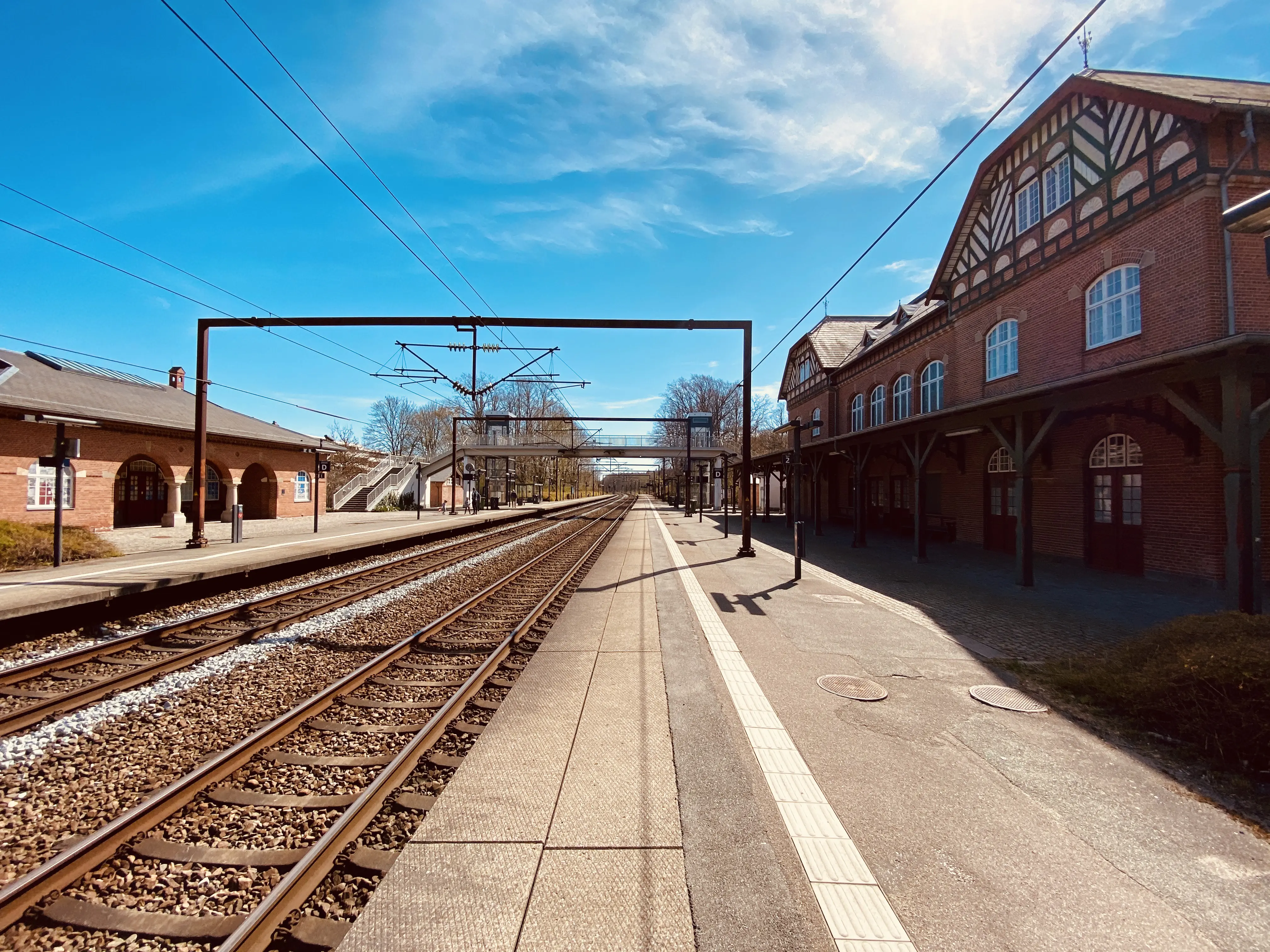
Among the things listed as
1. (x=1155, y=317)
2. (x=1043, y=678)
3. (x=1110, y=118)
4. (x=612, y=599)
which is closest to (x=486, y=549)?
(x=612, y=599)

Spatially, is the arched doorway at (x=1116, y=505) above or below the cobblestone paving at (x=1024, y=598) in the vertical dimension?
above

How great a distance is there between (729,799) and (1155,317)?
13.6m

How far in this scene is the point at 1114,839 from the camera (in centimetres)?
307

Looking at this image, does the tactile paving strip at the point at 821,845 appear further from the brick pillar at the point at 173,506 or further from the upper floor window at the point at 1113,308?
the brick pillar at the point at 173,506

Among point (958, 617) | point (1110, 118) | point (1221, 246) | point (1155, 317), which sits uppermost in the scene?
point (1110, 118)

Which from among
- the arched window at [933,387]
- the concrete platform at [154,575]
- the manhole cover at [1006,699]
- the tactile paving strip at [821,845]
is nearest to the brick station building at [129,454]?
the concrete platform at [154,575]

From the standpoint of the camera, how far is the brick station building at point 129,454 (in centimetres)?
1719

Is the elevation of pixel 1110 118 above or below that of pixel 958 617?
above

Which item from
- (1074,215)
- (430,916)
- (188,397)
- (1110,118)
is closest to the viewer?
(430,916)

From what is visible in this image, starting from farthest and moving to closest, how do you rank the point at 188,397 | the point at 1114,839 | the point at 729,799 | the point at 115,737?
the point at 188,397
the point at 115,737
the point at 729,799
the point at 1114,839

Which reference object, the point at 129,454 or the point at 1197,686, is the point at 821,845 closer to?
the point at 1197,686

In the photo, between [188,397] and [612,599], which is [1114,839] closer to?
[612,599]

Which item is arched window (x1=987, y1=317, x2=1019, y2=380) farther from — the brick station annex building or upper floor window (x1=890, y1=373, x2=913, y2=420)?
upper floor window (x1=890, y1=373, x2=913, y2=420)

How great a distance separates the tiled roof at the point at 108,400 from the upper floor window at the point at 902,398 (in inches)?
1082
